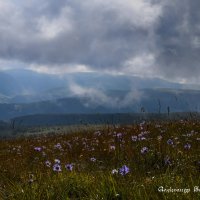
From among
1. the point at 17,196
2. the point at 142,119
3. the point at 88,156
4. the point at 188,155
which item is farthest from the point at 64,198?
the point at 142,119

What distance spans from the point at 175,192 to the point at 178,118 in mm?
14511

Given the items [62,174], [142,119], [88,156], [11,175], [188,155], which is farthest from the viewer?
[142,119]

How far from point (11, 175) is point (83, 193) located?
4.03 meters

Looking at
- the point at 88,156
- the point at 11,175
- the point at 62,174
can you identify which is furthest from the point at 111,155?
the point at 62,174

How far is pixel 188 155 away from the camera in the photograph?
7906mm

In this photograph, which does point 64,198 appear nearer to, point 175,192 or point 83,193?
point 83,193

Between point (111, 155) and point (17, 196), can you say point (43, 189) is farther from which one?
point (111, 155)

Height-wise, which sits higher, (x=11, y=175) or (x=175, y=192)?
(x=175, y=192)

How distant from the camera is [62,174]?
6.41m

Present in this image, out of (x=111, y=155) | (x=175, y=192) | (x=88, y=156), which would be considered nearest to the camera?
(x=175, y=192)

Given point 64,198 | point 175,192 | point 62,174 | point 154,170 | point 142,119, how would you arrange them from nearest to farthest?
point 175,192
point 64,198
point 62,174
point 154,170
point 142,119

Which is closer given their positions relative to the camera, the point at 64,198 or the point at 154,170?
the point at 64,198

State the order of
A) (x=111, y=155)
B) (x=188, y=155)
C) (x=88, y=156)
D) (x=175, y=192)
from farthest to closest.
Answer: (x=88, y=156) < (x=111, y=155) < (x=188, y=155) < (x=175, y=192)

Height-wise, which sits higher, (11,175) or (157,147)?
(157,147)
